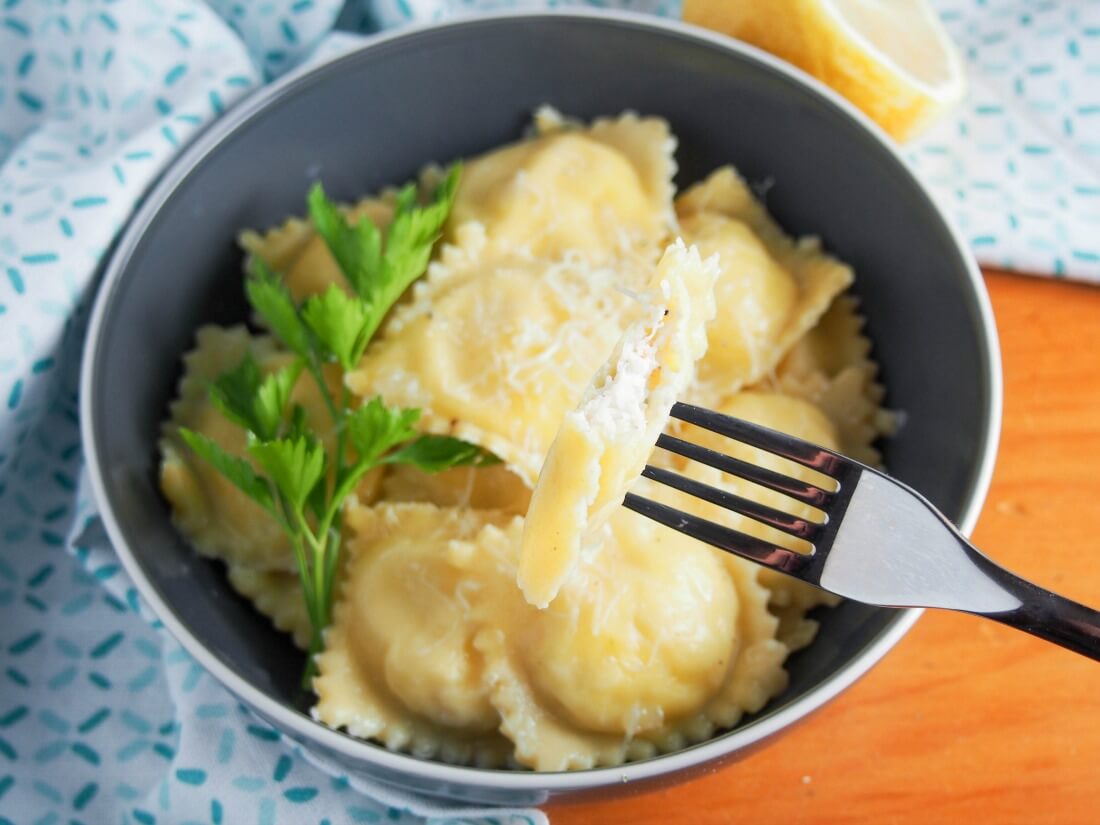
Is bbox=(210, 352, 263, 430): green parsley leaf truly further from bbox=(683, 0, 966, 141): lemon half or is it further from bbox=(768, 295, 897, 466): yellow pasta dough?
bbox=(683, 0, 966, 141): lemon half

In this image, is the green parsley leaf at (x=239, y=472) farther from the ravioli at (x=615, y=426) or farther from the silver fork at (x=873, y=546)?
the silver fork at (x=873, y=546)

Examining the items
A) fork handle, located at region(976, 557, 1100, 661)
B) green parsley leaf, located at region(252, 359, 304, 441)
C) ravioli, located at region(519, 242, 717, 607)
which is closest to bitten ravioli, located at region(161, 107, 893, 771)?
ravioli, located at region(519, 242, 717, 607)

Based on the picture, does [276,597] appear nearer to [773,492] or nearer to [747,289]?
[773,492]

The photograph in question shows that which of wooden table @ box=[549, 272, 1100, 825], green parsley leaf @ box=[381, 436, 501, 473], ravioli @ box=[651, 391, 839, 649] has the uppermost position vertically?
green parsley leaf @ box=[381, 436, 501, 473]

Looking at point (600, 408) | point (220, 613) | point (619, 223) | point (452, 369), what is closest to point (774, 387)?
point (619, 223)

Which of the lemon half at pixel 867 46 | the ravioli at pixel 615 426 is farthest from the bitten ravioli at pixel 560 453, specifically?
the lemon half at pixel 867 46
